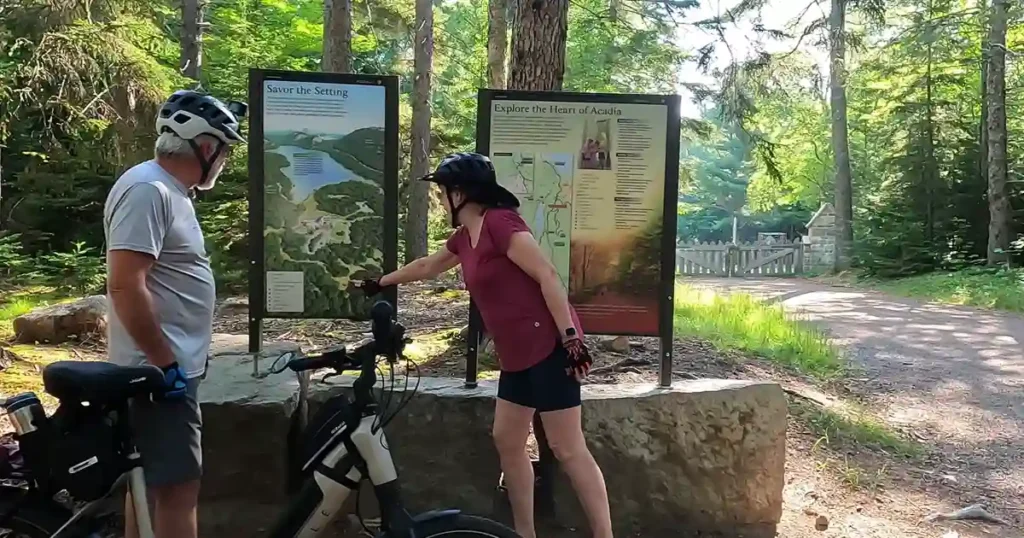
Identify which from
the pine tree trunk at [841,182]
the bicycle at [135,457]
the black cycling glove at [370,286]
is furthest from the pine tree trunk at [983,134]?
the bicycle at [135,457]

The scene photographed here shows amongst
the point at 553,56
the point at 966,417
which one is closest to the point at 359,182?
the point at 553,56

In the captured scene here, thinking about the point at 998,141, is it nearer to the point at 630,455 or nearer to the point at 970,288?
the point at 970,288

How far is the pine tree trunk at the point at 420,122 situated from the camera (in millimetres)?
13562

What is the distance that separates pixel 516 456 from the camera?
3504 mm

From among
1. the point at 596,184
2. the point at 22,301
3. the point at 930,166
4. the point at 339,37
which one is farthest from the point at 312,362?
the point at 930,166

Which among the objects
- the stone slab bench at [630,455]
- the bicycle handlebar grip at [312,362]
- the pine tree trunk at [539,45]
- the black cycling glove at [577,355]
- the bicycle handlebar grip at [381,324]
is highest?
the pine tree trunk at [539,45]

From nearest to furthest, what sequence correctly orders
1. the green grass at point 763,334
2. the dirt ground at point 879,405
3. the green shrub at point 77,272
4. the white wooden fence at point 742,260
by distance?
the dirt ground at point 879,405 → the green grass at point 763,334 → the green shrub at point 77,272 → the white wooden fence at point 742,260

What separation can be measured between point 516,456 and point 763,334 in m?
5.80

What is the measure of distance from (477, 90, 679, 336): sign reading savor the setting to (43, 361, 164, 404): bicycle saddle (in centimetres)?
224

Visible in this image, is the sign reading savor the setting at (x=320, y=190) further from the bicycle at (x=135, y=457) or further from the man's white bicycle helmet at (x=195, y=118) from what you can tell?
the bicycle at (x=135, y=457)

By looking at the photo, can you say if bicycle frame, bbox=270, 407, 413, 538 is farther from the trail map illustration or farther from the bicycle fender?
the trail map illustration

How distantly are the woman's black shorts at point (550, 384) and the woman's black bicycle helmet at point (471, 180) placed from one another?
2.07 ft

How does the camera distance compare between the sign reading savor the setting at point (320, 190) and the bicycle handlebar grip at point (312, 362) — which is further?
the sign reading savor the setting at point (320, 190)

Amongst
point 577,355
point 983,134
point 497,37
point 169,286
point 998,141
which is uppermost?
point 497,37
